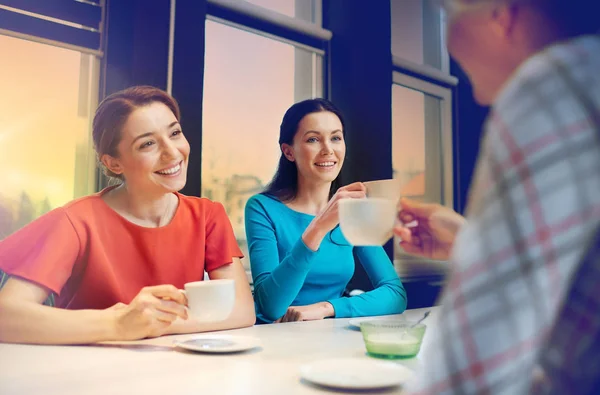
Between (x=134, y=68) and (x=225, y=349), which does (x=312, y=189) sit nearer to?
(x=134, y=68)

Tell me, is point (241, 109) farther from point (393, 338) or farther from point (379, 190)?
point (393, 338)

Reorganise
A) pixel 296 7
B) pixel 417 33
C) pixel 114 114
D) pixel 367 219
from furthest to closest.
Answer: pixel 417 33 < pixel 296 7 < pixel 114 114 < pixel 367 219

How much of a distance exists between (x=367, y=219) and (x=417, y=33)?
1831 millimetres

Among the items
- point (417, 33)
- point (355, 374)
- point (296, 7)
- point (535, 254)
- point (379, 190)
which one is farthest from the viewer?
point (417, 33)

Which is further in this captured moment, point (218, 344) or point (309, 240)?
point (309, 240)

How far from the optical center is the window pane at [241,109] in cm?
207

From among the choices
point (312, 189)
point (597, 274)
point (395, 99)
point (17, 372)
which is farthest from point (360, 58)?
point (597, 274)

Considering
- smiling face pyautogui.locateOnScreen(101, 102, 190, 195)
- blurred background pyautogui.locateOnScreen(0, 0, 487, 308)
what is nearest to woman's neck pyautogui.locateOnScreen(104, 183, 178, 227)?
smiling face pyautogui.locateOnScreen(101, 102, 190, 195)

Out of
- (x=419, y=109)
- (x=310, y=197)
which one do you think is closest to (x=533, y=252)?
(x=310, y=197)

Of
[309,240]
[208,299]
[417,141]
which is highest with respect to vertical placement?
[417,141]

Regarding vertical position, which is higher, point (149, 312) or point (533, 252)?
point (533, 252)

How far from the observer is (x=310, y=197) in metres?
2.13

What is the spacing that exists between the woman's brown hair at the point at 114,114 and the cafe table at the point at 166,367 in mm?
698

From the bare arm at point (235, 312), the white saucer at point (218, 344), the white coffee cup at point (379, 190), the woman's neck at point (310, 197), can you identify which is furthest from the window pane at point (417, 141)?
the white saucer at point (218, 344)
